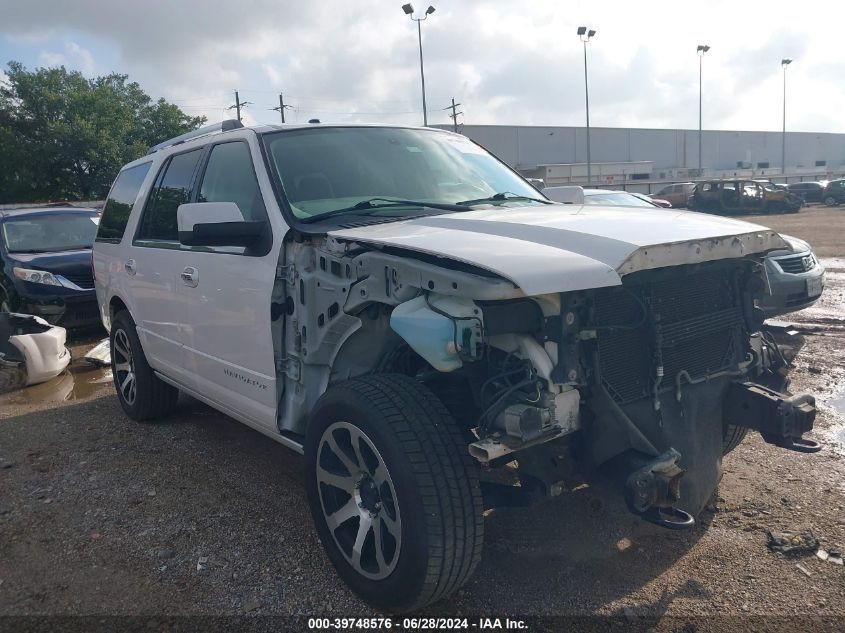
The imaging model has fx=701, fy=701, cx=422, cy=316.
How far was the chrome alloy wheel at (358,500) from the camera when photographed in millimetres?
2688

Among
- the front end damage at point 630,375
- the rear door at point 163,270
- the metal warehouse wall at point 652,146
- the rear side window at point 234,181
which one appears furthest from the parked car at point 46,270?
the metal warehouse wall at point 652,146

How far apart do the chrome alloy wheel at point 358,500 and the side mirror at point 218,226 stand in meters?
1.07

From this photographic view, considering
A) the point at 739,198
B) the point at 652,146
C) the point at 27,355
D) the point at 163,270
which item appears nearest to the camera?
the point at 163,270

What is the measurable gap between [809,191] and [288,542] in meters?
40.3

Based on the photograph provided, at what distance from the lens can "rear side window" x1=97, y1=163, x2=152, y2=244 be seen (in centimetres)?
533

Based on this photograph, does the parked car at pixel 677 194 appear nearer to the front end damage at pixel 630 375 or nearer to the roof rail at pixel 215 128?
the roof rail at pixel 215 128

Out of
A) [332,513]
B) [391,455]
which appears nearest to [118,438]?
[332,513]

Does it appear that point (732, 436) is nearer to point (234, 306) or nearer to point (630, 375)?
point (630, 375)

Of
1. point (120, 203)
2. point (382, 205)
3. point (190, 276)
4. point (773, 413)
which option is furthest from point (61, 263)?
point (773, 413)

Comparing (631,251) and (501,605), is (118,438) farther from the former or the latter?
(631,251)

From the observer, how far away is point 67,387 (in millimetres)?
6992

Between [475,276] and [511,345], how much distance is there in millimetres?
327

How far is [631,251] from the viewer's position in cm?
257

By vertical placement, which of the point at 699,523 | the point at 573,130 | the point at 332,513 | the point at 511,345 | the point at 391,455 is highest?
the point at 573,130
